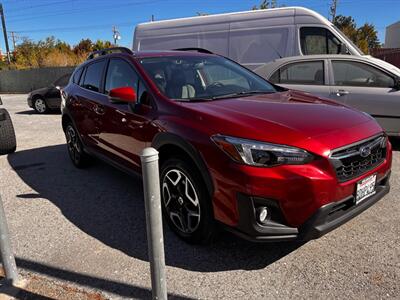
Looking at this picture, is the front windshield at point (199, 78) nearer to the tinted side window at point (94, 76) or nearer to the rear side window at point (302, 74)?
the tinted side window at point (94, 76)

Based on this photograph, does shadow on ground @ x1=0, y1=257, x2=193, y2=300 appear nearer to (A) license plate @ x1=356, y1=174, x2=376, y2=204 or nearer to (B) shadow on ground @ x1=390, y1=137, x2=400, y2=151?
(A) license plate @ x1=356, y1=174, x2=376, y2=204

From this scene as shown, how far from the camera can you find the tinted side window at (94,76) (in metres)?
4.66

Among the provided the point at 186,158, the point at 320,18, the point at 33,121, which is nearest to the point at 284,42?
the point at 320,18

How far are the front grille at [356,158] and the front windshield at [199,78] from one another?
49.4 inches

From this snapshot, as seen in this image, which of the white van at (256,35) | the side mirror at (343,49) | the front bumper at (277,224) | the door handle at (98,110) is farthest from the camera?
the white van at (256,35)

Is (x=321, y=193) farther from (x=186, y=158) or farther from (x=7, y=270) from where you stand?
(x=7, y=270)

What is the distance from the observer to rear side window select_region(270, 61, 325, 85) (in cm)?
625

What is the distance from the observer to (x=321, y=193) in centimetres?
249

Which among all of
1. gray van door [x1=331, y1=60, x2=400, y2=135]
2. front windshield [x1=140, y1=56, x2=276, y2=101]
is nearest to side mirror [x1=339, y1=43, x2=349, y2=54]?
gray van door [x1=331, y1=60, x2=400, y2=135]

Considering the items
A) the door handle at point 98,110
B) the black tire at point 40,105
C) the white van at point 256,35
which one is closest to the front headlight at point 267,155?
the door handle at point 98,110

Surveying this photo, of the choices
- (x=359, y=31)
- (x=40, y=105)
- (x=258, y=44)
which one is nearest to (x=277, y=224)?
(x=258, y=44)

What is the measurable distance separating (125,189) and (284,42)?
19.2 feet

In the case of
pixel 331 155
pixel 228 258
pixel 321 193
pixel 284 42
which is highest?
pixel 284 42

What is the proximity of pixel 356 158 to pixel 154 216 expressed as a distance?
1551mm
